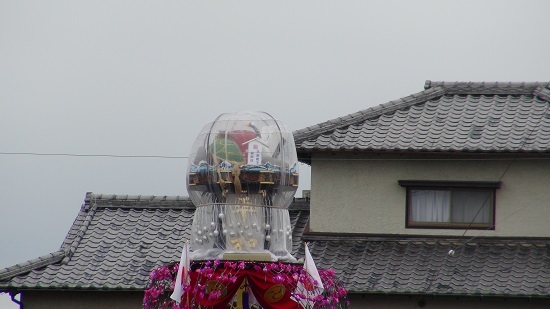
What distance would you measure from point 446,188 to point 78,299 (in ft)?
26.2

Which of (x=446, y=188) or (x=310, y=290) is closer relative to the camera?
(x=310, y=290)

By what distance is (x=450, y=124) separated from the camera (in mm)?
25250

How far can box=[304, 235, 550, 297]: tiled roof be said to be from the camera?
22188 millimetres

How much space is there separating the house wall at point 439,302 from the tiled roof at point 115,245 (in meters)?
2.16

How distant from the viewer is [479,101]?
86.5ft

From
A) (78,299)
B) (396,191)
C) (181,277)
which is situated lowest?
(78,299)

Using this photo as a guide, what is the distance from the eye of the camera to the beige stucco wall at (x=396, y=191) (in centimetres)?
2444

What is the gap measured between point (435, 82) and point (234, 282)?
1208 cm

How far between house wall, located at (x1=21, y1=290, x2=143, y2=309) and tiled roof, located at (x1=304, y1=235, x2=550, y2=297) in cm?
392

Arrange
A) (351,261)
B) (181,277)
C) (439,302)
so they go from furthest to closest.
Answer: (351,261) → (439,302) → (181,277)

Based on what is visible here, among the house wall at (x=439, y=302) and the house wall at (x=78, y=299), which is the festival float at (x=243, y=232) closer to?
the house wall at (x=439, y=302)

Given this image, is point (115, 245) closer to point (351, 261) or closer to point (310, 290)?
point (351, 261)

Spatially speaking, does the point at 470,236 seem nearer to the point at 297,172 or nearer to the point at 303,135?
A: the point at 303,135

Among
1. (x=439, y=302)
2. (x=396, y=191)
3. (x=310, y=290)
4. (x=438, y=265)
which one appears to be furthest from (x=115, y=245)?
(x=310, y=290)
